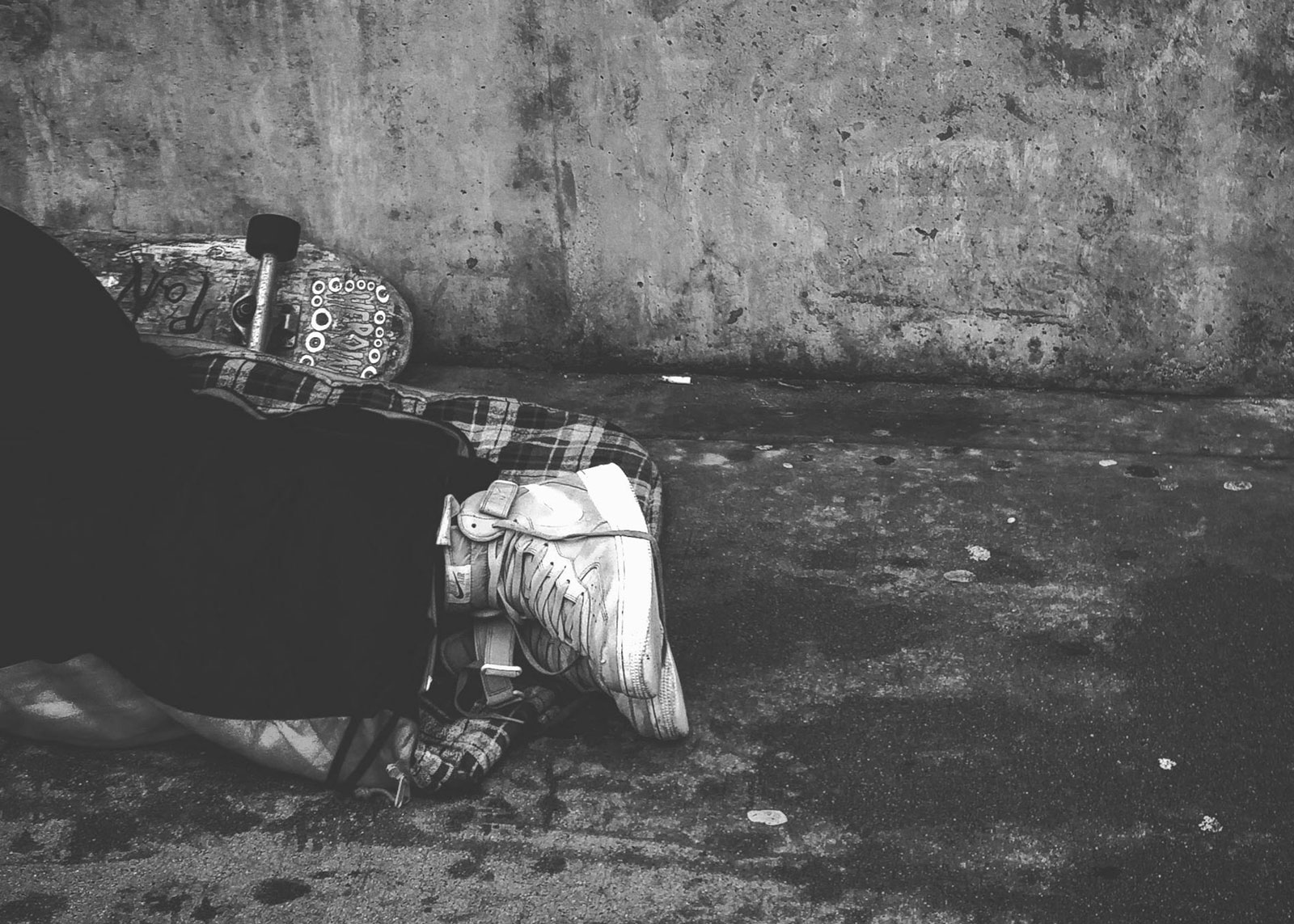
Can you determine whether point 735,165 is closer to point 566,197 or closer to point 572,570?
point 566,197

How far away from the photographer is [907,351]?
3.46 m

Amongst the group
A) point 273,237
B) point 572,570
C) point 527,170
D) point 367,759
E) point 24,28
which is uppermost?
point 24,28

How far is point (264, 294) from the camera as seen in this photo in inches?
129

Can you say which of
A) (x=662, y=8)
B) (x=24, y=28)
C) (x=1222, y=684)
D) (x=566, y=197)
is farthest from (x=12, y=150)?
(x=1222, y=684)

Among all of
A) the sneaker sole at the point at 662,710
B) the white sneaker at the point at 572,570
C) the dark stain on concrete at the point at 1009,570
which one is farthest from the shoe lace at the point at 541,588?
the dark stain on concrete at the point at 1009,570

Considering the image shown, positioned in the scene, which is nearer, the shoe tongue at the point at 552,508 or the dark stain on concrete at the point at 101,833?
the dark stain on concrete at the point at 101,833

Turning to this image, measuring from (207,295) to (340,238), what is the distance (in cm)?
43

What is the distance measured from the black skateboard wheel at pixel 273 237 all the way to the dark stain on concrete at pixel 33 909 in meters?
2.03

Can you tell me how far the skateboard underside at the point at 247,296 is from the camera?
11.0 ft

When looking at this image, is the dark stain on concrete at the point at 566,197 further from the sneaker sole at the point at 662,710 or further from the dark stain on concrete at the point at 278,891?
the dark stain on concrete at the point at 278,891

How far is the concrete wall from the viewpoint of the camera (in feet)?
10.4

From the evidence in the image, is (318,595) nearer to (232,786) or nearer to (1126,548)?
(232,786)

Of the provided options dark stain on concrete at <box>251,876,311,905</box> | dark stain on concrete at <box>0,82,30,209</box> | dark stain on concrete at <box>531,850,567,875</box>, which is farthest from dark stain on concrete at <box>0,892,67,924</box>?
dark stain on concrete at <box>0,82,30,209</box>

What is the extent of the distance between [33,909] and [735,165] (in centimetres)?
251
